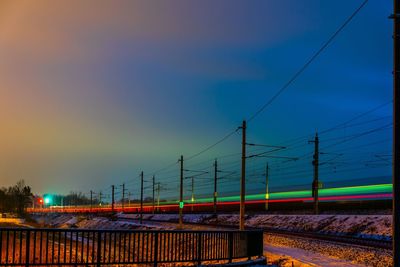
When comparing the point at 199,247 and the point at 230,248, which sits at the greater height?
the point at 199,247

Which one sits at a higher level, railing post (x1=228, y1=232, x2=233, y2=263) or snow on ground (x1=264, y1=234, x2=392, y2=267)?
railing post (x1=228, y1=232, x2=233, y2=263)

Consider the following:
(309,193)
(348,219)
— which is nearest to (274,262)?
(348,219)

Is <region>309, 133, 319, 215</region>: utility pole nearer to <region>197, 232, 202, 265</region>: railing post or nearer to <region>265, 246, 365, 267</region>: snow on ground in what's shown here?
<region>265, 246, 365, 267</region>: snow on ground

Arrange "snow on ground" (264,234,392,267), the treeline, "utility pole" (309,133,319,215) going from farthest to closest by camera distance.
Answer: the treeline, "utility pole" (309,133,319,215), "snow on ground" (264,234,392,267)

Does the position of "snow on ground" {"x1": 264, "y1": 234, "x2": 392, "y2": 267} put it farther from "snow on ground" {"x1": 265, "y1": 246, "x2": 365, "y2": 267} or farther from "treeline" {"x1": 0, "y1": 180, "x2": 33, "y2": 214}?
"treeline" {"x1": 0, "y1": 180, "x2": 33, "y2": 214}

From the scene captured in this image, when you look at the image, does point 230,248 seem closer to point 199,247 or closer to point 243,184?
point 199,247

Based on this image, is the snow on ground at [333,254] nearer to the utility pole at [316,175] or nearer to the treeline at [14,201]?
the utility pole at [316,175]

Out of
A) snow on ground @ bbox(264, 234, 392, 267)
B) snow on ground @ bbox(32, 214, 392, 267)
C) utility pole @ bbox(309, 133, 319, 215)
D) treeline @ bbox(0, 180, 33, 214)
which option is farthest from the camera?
treeline @ bbox(0, 180, 33, 214)
